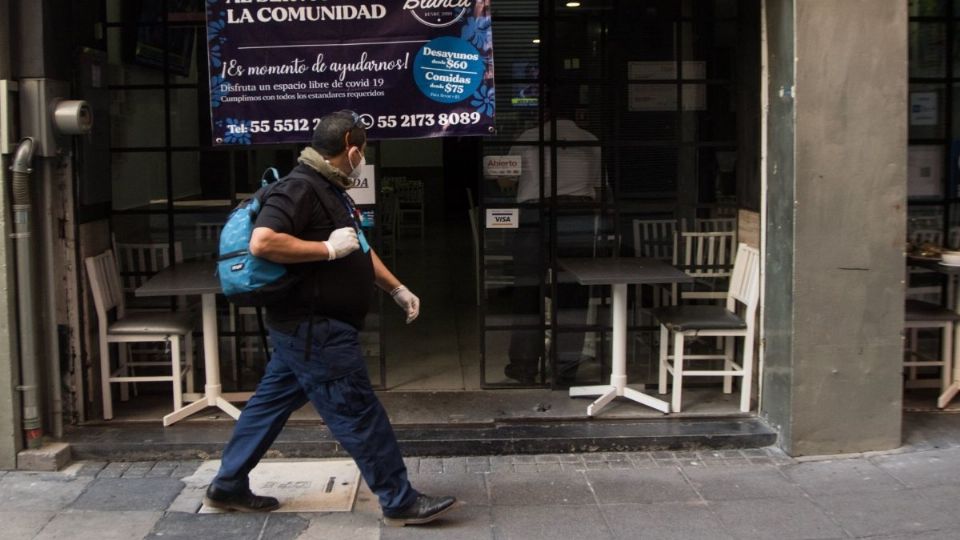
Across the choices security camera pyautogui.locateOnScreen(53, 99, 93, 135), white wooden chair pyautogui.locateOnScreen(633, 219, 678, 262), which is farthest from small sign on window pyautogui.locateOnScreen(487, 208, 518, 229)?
security camera pyautogui.locateOnScreen(53, 99, 93, 135)

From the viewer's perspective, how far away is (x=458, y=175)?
19594 mm

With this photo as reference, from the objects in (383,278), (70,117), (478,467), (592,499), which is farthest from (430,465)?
(70,117)

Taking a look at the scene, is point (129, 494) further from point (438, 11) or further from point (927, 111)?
point (927, 111)

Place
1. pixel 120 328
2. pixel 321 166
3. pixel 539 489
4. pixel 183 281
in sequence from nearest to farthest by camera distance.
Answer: pixel 321 166 < pixel 539 489 < pixel 183 281 < pixel 120 328

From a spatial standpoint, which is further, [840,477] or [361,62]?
[361,62]

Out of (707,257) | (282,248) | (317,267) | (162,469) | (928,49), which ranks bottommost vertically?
(162,469)

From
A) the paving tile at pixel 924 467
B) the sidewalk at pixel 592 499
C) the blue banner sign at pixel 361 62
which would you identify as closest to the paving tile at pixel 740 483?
the sidewalk at pixel 592 499

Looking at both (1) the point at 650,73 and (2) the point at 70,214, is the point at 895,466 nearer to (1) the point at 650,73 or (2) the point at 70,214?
(1) the point at 650,73

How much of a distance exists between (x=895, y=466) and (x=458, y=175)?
14.5 metres

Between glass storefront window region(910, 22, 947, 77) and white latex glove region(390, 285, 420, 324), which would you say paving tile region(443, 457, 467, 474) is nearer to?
white latex glove region(390, 285, 420, 324)

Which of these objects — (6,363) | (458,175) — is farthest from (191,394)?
(458,175)

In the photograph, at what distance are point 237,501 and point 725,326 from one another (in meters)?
3.18

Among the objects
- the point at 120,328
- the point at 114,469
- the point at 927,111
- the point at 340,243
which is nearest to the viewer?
the point at 340,243

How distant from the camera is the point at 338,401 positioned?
4.73m
